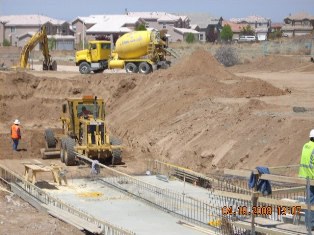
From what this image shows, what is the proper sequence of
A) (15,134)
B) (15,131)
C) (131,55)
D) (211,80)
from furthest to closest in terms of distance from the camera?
1. (131,55)
2. (211,80)
3. (15,134)
4. (15,131)

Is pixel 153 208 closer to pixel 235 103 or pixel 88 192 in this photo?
pixel 88 192

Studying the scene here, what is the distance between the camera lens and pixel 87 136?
901 inches

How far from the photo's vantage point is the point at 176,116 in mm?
28375

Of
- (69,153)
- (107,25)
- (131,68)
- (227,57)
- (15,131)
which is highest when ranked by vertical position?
(107,25)

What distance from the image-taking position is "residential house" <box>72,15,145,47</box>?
96.5m

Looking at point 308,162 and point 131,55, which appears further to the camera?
point 131,55

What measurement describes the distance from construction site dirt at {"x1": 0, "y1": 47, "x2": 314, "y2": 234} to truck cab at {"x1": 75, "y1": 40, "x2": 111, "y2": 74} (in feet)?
3.62

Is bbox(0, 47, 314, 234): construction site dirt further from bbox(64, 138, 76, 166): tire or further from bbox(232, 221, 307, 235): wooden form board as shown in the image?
bbox(232, 221, 307, 235): wooden form board

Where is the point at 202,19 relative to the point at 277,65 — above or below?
above

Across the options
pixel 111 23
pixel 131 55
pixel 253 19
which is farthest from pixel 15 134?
pixel 253 19

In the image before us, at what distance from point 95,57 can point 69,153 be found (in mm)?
19558

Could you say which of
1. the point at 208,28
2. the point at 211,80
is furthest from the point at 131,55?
the point at 208,28

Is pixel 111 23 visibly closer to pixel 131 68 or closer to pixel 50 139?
pixel 131 68
